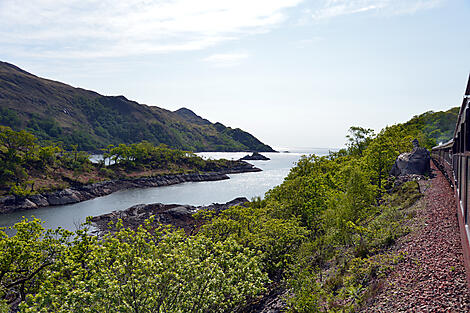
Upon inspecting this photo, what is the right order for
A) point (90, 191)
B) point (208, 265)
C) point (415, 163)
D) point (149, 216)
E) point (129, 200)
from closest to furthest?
point (208, 265) < point (415, 163) < point (149, 216) < point (129, 200) < point (90, 191)

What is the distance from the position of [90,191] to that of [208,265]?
264ft

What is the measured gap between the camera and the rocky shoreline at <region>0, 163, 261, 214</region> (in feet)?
210

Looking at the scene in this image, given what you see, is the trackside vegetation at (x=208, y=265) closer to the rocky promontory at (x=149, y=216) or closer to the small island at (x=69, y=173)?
the rocky promontory at (x=149, y=216)

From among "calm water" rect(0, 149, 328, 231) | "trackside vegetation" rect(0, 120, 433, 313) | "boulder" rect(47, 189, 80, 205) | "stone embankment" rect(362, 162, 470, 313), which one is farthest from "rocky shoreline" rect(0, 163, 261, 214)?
"stone embankment" rect(362, 162, 470, 313)

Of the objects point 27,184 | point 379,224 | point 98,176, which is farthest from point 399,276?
point 98,176

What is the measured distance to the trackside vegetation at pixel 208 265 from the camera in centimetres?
1141

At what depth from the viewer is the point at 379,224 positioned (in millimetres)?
17031

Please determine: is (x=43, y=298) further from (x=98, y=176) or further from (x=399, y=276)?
(x=98, y=176)

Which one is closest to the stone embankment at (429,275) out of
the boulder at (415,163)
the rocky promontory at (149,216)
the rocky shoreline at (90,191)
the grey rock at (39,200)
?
the boulder at (415,163)

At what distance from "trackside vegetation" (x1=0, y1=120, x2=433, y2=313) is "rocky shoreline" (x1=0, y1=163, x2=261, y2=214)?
188 ft

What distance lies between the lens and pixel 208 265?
13680mm

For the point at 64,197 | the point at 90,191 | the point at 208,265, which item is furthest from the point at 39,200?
the point at 208,265

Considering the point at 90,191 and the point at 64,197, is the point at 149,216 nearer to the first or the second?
the point at 64,197

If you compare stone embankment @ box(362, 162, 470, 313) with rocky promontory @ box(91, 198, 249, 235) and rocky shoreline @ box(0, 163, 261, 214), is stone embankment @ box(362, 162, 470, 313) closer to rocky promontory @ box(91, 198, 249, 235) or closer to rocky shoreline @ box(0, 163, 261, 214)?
rocky promontory @ box(91, 198, 249, 235)
